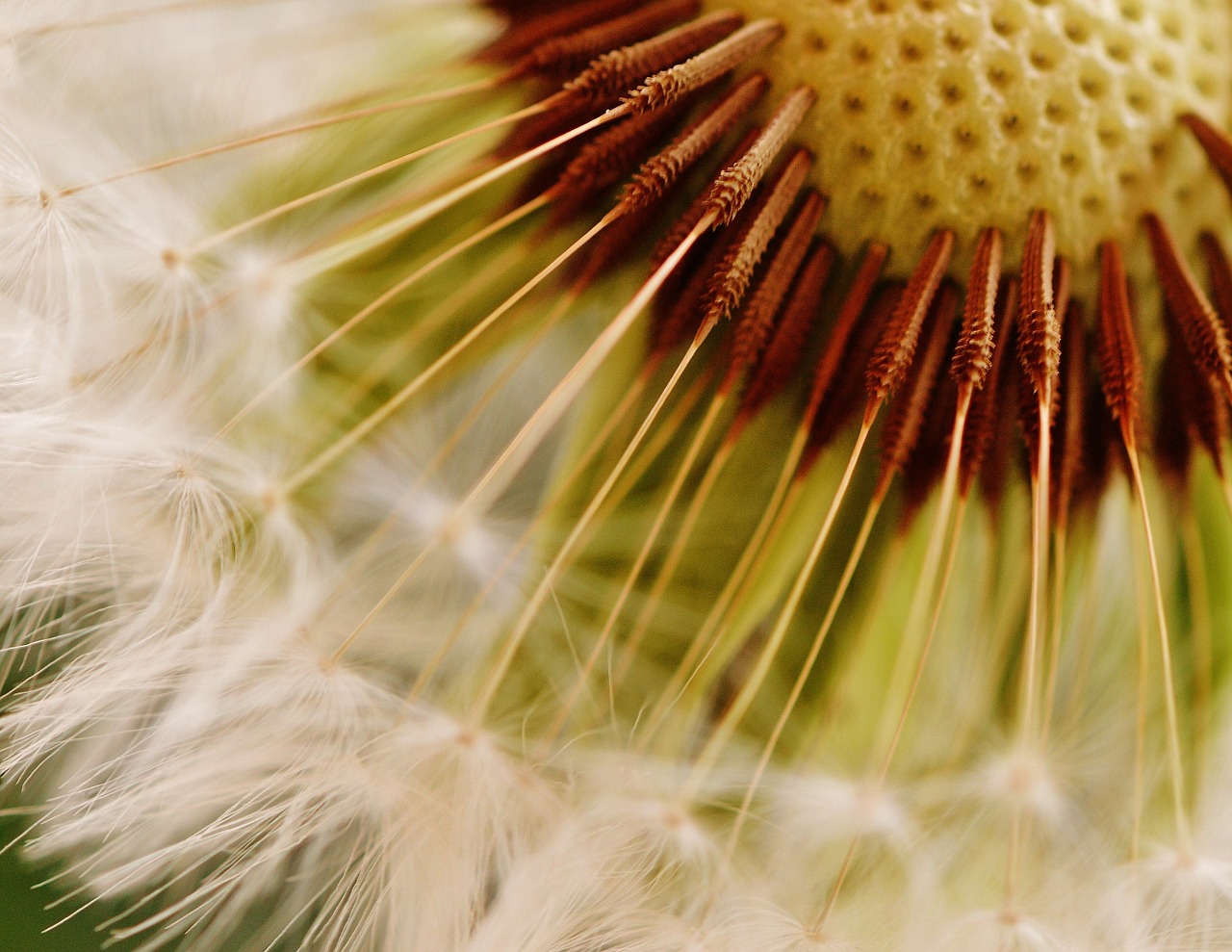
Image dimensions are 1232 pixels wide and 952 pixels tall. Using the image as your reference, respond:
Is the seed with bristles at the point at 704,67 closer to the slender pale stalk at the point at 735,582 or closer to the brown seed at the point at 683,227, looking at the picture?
the brown seed at the point at 683,227

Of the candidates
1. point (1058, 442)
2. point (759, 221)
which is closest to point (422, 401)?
point (759, 221)

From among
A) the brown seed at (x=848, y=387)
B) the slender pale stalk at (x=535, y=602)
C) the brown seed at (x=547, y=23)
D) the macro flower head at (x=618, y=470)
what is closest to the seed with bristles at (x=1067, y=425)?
the macro flower head at (x=618, y=470)

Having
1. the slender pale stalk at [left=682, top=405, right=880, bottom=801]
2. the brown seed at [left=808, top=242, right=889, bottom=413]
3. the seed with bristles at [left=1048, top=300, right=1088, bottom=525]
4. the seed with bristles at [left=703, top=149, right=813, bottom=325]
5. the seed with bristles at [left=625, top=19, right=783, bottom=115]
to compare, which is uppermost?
the seed with bristles at [left=625, top=19, right=783, bottom=115]

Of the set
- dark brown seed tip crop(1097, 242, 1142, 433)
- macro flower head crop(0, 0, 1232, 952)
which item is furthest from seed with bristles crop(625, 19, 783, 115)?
dark brown seed tip crop(1097, 242, 1142, 433)

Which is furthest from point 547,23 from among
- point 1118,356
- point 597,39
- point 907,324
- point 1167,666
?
point 1167,666

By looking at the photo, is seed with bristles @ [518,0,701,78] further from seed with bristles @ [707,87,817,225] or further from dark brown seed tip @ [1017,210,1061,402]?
dark brown seed tip @ [1017,210,1061,402]

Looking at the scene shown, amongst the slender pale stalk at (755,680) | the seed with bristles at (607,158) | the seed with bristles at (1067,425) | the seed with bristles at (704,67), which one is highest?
the seed with bristles at (704,67)

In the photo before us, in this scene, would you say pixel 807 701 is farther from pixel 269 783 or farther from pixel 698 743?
pixel 269 783
